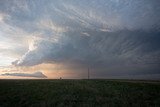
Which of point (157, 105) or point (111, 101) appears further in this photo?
point (111, 101)

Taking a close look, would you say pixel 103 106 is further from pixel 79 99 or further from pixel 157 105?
pixel 157 105

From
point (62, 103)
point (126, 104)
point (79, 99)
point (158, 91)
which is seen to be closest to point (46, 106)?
point (62, 103)

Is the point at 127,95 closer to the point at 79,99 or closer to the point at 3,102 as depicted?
the point at 79,99

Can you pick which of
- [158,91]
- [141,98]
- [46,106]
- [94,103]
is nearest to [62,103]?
[46,106]

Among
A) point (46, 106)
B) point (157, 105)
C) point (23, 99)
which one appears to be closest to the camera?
point (157, 105)

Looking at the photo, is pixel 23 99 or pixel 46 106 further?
pixel 23 99

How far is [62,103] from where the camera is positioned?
34.5 m

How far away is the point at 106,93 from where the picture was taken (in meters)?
41.3

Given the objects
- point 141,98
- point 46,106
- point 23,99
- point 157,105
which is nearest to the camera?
point 157,105

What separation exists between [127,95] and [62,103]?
13.3 meters

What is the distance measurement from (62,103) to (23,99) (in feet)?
32.7

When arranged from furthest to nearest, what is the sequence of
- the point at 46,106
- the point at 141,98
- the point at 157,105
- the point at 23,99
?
the point at 23,99
the point at 141,98
the point at 46,106
the point at 157,105

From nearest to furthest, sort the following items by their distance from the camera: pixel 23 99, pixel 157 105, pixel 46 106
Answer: pixel 157 105 → pixel 46 106 → pixel 23 99

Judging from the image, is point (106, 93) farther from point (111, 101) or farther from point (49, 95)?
point (49, 95)
